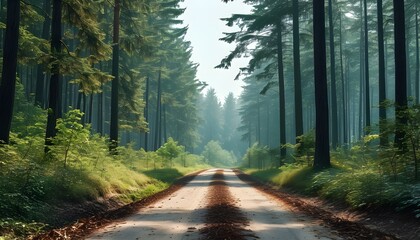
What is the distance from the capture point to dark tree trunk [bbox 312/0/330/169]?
16.8 metres

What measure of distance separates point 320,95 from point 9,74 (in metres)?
12.1

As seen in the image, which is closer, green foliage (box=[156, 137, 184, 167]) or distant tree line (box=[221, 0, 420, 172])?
distant tree line (box=[221, 0, 420, 172])

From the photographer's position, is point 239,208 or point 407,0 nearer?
point 239,208

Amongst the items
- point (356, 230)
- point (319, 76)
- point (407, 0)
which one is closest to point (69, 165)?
point (356, 230)

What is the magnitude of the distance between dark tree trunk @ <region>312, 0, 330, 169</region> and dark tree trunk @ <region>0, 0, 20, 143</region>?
1193cm

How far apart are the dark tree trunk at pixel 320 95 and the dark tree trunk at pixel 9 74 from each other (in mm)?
11927

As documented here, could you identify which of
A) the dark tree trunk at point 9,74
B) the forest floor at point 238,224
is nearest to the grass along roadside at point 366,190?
the forest floor at point 238,224

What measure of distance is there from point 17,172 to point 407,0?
35.8m

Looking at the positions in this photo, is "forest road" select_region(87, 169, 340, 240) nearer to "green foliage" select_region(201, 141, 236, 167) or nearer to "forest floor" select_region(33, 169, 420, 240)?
"forest floor" select_region(33, 169, 420, 240)

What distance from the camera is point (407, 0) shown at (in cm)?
3447

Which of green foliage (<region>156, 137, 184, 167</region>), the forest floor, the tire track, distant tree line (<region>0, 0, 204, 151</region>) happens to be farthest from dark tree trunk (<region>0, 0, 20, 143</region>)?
green foliage (<region>156, 137, 184, 167</region>)

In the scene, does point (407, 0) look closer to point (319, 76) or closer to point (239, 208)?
point (319, 76)

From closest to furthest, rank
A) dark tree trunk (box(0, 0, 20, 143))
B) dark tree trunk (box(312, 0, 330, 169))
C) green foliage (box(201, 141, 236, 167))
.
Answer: dark tree trunk (box(0, 0, 20, 143)), dark tree trunk (box(312, 0, 330, 169)), green foliage (box(201, 141, 236, 167))

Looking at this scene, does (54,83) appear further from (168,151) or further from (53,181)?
(168,151)
